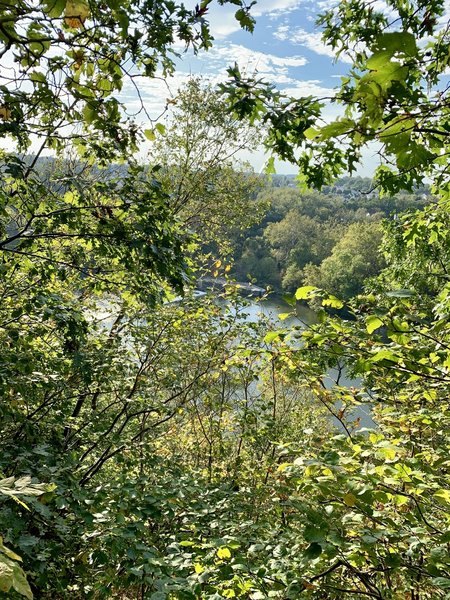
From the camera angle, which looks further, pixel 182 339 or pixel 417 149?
pixel 182 339

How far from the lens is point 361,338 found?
7.06ft

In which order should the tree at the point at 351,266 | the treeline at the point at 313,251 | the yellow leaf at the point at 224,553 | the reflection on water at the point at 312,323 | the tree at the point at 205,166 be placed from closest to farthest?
the yellow leaf at the point at 224,553, the reflection on water at the point at 312,323, the tree at the point at 205,166, the tree at the point at 351,266, the treeline at the point at 313,251

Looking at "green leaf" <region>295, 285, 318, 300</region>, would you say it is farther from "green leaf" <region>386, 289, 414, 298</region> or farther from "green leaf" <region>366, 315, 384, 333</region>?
"green leaf" <region>386, 289, 414, 298</region>

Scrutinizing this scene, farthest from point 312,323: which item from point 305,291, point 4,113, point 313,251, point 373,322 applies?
point 313,251

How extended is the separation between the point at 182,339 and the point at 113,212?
11.1 feet

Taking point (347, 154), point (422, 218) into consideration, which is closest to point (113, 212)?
point (347, 154)

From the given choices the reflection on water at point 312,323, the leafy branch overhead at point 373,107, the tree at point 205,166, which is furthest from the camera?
the tree at point 205,166

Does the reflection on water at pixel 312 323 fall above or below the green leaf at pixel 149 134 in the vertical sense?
below

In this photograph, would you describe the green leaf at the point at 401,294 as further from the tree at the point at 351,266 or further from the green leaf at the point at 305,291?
the tree at the point at 351,266

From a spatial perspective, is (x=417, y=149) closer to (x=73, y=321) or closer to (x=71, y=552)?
(x=73, y=321)

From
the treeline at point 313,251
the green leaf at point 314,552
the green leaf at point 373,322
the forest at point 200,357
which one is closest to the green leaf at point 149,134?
the forest at point 200,357

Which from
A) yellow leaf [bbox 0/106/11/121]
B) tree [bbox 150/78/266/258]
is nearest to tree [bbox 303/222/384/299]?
tree [bbox 150/78/266/258]

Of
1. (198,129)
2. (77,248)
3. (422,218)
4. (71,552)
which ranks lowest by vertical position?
(71,552)

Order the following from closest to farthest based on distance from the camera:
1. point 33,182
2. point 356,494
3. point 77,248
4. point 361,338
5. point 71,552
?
point 356,494 → point 361,338 → point 71,552 → point 33,182 → point 77,248
